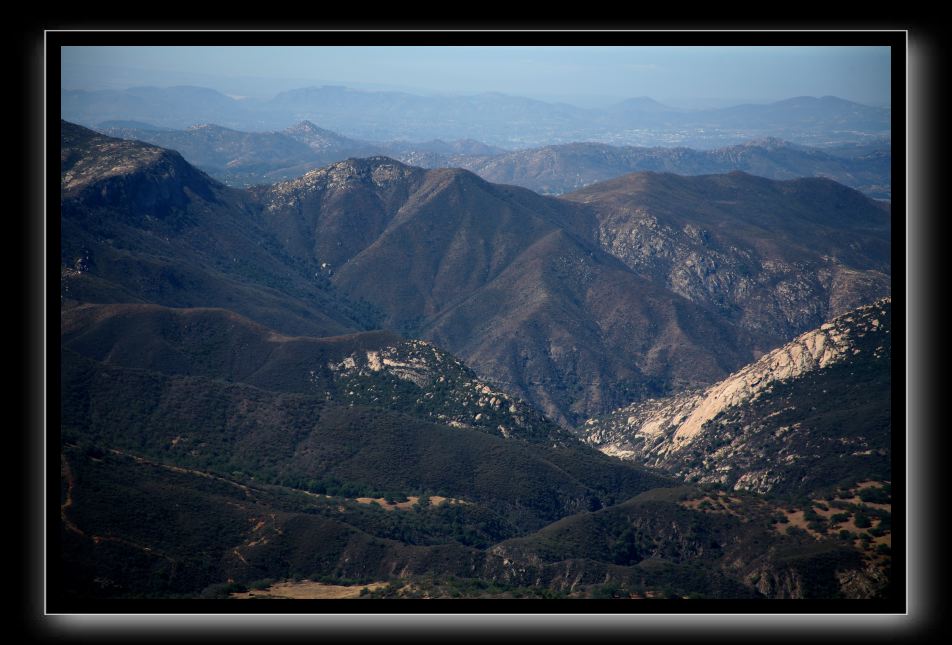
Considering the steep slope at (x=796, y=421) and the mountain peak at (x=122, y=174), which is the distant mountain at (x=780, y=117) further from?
the mountain peak at (x=122, y=174)

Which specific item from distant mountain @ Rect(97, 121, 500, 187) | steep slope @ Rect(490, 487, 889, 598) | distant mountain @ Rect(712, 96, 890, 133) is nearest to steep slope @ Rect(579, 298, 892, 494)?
steep slope @ Rect(490, 487, 889, 598)

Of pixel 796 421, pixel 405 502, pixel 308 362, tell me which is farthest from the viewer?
pixel 308 362

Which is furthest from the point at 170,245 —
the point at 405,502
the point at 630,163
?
the point at 630,163

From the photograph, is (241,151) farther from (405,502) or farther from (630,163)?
(405,502)

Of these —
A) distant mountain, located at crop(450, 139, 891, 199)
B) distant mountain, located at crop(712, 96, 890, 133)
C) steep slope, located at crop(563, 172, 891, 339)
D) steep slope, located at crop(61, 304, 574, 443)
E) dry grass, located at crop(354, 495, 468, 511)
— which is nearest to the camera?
dry grass, located at crop(354, 495, 468, 511)

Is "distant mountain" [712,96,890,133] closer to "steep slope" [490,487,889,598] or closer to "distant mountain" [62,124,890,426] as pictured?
"distant mountain" [62,124,890,426]
